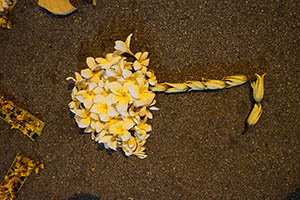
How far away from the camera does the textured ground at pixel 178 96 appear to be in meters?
1.30

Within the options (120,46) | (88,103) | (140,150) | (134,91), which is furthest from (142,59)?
(140,150)

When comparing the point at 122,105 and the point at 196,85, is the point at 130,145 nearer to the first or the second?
the point at 122,105

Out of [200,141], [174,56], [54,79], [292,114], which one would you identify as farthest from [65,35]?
[292,114]

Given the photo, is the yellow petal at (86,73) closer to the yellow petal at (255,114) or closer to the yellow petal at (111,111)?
the yellow petal at (111,111)

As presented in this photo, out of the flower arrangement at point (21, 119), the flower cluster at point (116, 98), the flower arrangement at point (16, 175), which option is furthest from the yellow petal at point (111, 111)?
the flower arrangement at point (16, 175)

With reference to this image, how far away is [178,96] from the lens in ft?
4.53

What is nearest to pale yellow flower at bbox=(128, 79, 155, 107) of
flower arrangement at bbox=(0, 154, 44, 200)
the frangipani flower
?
the frangipani flower

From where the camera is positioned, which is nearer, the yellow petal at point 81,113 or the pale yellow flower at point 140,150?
the yellow petal at point 81,113

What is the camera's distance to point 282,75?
4.25ft

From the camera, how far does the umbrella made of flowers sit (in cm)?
114

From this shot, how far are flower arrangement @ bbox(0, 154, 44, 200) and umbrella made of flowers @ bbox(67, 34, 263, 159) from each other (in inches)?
20.7

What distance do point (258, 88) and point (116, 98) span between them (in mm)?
708

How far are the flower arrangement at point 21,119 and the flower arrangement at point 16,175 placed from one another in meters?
0.15

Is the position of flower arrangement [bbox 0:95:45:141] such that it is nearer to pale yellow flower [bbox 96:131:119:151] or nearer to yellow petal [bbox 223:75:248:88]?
pale yellow flower [bbox 96:131:119:151]
